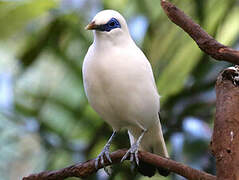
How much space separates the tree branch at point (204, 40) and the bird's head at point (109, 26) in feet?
1.36

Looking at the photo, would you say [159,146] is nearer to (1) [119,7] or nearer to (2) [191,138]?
(2) [191,138]

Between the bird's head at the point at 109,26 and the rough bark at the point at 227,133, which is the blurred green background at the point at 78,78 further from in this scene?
the rough bark at the point at 227,133

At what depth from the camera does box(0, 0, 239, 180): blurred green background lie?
8.39ft

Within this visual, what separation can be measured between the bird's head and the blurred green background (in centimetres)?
A: 77

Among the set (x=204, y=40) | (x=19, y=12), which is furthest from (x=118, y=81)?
(x=19, y=12)

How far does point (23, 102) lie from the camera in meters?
2.67

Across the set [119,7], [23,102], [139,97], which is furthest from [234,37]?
[23,102]

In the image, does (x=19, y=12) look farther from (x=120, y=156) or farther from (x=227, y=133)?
(x=227, y=133)

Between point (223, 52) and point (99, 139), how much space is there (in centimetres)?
144

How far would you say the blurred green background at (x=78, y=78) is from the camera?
8.39 ft

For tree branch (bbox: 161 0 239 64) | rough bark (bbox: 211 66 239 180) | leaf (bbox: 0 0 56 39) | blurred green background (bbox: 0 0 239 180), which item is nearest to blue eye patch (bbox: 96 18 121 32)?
tree branch (bbox: 161 0 239 64)

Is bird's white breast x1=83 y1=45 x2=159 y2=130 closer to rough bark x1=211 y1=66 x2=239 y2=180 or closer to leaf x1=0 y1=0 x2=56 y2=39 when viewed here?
rough bark x1=211 y1=66 x2=239 y2=180

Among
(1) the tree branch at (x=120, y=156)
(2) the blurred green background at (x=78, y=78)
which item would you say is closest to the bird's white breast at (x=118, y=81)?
(1) the tree branch at (x=120, y=156)

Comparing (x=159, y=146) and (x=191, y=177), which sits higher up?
(x=191, y=177)
